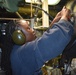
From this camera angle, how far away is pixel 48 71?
3168 millimetres

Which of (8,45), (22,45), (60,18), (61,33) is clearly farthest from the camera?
(8,45)

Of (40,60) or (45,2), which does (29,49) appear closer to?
Answer: (40,60)

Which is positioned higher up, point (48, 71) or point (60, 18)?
point (60, 18)

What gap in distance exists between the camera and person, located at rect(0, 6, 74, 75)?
1897mm

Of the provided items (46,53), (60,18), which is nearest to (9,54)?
(46,53)

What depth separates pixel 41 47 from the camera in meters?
1.96

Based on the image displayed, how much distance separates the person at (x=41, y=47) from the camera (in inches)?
74.7

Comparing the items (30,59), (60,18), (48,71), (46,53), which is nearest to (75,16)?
(60,18)

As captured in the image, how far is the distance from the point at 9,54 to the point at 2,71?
41cm

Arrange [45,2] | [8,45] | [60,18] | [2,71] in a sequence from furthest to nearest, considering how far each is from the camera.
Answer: [45,2]
[2,71]
[8,45]
[60,18]

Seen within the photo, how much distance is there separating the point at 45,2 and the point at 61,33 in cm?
125

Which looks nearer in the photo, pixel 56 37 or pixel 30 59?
pixel 56 37

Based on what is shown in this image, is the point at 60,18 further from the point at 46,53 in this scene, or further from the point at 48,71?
the point at 48,71

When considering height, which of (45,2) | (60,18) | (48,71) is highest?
(45,2)
